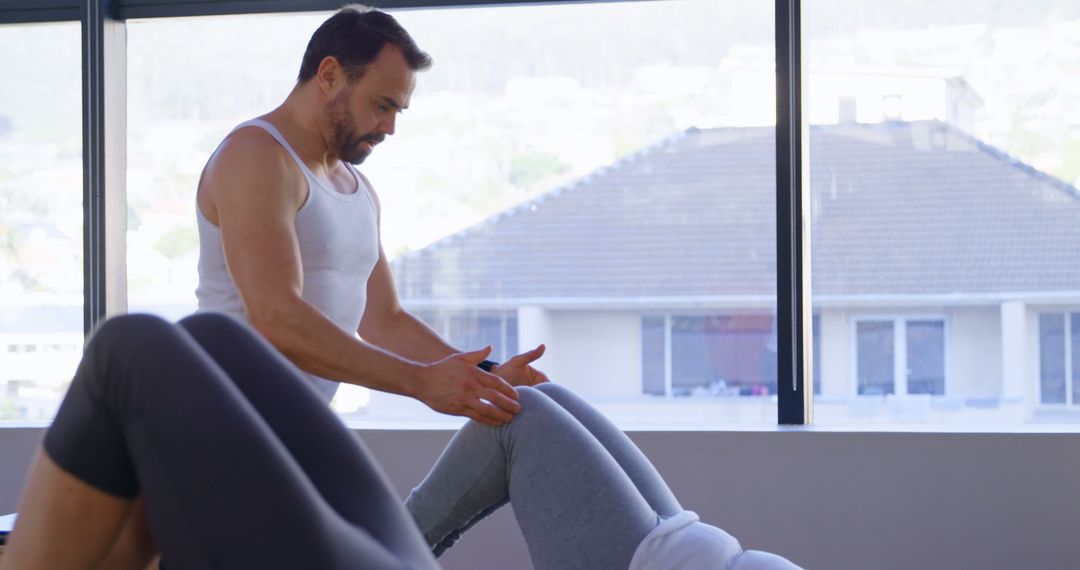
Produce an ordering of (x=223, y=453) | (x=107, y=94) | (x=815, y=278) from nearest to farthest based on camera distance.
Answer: (x=223, y=453), (x=815, y=278), (x=107, y=94)

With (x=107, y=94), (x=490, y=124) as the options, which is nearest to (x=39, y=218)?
(x=107, y=94)

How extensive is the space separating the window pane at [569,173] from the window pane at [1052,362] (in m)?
0.74

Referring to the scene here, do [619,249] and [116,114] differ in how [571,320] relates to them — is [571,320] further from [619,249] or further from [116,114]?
[116,114]

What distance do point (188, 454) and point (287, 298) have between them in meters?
0.89

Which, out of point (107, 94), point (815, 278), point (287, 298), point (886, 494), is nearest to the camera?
point (287, 298)

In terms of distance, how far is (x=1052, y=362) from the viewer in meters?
3.20

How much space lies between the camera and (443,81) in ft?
11.5

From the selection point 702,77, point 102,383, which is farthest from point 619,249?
point 102,383

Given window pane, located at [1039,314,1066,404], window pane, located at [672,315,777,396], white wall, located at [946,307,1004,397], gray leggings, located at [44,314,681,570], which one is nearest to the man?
gray leggings, located at [44,314,681,570]

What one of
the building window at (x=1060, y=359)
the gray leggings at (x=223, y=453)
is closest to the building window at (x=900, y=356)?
the building window at (x=1060, y=359)

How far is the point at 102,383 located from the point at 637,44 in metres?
2.60

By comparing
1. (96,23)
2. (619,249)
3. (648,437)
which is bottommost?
(648,437)

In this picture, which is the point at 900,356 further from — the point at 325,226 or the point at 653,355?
the point at 325,226

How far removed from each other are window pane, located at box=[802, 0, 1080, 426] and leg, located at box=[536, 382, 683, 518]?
1560 mm
